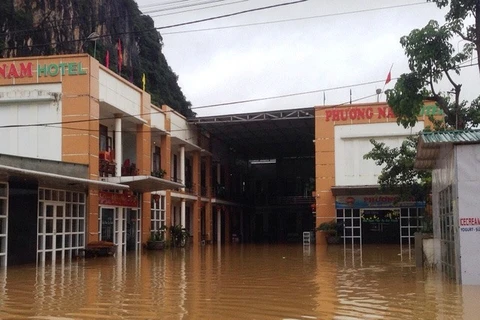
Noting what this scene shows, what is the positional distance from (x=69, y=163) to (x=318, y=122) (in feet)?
56.9

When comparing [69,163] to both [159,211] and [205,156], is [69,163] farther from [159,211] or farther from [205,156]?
[205,156]

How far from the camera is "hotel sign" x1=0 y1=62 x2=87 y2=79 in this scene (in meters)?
22.3

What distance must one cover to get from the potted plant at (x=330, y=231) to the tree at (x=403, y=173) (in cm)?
654

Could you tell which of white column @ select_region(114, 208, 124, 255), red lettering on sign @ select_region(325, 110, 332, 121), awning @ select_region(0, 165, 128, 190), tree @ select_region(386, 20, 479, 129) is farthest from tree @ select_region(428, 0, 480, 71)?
red lettering on sign @ select_region(325, 110, 332, 121)

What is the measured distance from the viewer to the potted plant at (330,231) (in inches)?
1325

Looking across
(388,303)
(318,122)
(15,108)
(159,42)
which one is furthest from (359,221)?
(159,42)

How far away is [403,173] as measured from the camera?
87.6 feet

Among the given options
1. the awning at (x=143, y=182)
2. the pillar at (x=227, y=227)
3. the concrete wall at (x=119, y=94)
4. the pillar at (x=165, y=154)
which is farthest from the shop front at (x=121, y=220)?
the pillar at (x=227, y=227)

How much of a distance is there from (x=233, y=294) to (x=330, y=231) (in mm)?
23744

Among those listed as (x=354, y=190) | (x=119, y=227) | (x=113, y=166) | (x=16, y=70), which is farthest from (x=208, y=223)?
(x=16, y=70)

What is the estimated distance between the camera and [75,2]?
49.0 meters

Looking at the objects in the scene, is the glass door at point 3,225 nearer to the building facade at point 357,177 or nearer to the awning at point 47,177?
the awning at point 47,177

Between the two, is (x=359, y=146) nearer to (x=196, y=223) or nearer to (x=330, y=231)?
(x=330, y=231)

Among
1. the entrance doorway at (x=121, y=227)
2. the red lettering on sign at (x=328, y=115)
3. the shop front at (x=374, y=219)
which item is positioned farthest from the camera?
the shop front at (x=374, y=219)
